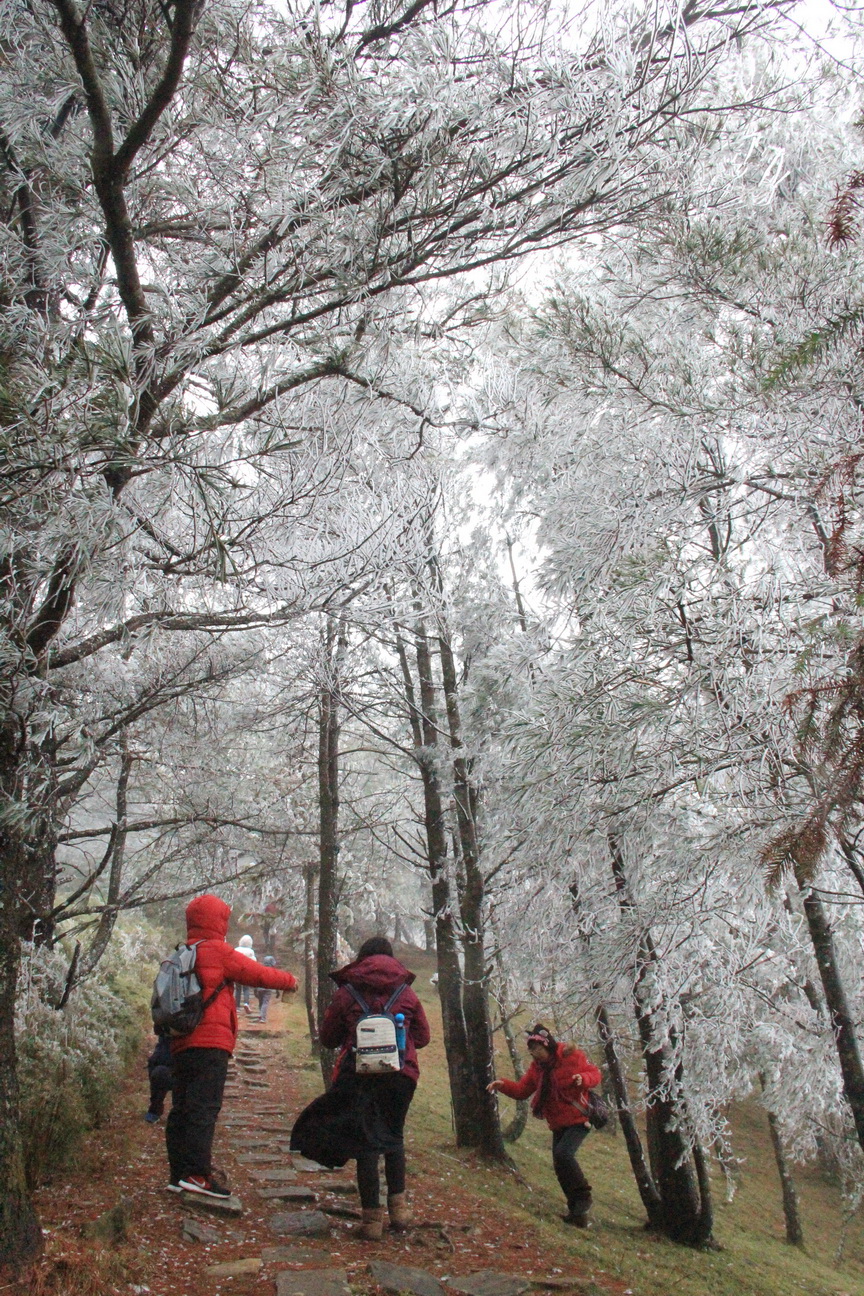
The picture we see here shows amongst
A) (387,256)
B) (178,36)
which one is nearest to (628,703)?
(387,256)

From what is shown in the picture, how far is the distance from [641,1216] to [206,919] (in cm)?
795

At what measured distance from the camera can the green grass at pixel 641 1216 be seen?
18.0 feet

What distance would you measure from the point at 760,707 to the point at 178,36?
3.45 m

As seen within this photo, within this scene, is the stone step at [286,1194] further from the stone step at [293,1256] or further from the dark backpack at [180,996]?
the dark backpack at [180,996]

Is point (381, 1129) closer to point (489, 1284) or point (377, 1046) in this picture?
point (377, 1046)

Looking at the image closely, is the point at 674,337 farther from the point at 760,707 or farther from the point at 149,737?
the point at 149,737

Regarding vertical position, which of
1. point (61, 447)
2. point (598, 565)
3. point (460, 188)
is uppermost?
point (460, 188)

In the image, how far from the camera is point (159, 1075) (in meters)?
5.92

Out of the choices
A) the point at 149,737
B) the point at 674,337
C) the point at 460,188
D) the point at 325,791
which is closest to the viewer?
the point at 460,188

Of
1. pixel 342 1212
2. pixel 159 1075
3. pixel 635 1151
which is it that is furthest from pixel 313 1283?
pixel 635 1151

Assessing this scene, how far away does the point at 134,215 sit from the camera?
394 cm

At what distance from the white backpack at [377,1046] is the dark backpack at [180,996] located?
0.80 m

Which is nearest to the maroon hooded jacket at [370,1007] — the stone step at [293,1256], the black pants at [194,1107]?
the black pants at [194,1107]

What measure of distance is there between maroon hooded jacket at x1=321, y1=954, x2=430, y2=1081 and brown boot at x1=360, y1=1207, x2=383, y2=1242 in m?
0.63
